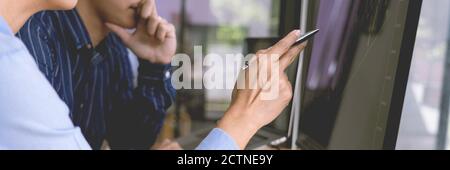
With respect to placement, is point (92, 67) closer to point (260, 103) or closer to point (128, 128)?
point (128, 128)

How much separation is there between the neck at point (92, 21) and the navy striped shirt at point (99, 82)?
0.01m

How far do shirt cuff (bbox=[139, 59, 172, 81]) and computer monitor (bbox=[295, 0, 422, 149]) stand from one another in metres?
0.34

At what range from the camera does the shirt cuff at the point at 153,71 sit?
1050mm

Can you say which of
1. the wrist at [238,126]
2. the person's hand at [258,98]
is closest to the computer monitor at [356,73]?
the person's hand at [258,98]

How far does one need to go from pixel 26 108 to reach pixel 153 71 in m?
0.43

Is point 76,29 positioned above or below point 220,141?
above

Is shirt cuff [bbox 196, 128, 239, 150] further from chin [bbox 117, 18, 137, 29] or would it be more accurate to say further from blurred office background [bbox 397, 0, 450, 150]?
blurred office background [bbox 397, 0, 450, 150]

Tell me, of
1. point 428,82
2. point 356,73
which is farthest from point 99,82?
point 428,82

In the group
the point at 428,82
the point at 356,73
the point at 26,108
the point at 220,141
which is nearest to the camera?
the point at 26,108

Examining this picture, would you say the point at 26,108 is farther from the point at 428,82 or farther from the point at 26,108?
the point at 428,82

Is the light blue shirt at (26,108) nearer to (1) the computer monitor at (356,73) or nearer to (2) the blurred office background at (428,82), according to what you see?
(1) the computer monitor at (356,73)

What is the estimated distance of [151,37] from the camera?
1015 mm

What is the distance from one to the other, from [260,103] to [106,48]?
450 mm

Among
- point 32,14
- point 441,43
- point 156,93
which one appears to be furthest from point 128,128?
point 441,43
